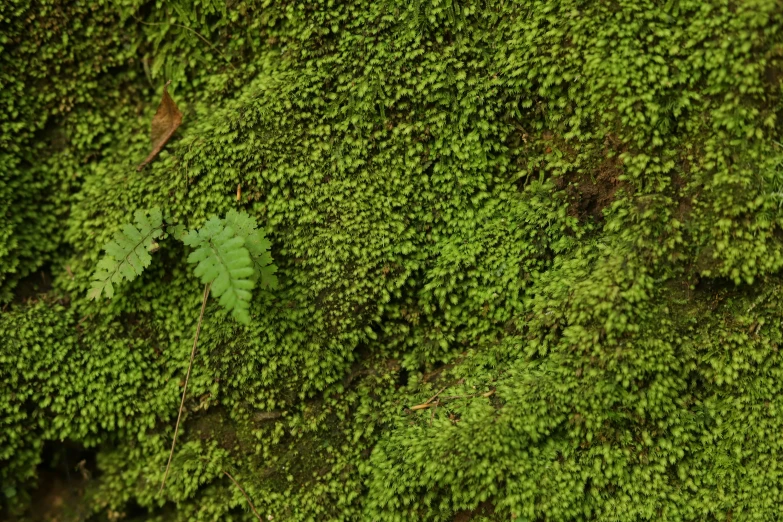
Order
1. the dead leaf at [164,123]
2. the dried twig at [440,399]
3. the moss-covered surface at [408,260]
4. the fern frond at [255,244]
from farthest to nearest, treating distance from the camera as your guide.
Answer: the dead leaf at [164,123] → the fern frond at [255,244] → the dried twig at [440,399] → the moss-covered surface at [408,260]

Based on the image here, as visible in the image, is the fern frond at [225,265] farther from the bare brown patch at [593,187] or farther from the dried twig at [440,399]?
the bare brown patch at [593,187]

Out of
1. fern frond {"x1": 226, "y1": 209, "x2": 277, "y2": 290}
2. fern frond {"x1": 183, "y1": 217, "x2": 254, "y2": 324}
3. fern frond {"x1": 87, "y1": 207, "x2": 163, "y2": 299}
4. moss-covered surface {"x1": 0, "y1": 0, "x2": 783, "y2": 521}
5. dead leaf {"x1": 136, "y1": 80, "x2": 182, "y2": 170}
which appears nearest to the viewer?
moss-covered surface {"x1": 0, "y1": 0, "x2": 783, "y2": 521}

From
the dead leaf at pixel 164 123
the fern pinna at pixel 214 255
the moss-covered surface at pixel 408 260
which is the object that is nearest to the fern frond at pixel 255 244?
the fern pinna at pixel 214 255

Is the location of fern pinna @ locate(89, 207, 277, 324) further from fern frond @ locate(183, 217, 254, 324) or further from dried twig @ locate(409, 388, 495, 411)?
dried twig @ locate(409, 388, 495, 411)

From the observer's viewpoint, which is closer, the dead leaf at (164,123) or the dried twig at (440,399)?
the dried twig at (440,399)

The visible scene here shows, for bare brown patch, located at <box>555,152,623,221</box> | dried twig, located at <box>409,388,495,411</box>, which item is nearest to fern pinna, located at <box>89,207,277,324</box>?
dried twig, located at <box>409,388,495,411</box>

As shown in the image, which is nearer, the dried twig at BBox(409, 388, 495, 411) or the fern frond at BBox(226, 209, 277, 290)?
the dried twig at BBox(409, 388, 495, 411)

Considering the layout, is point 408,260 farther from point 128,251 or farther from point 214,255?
point 128,251

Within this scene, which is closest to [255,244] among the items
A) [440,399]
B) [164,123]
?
[164,123]

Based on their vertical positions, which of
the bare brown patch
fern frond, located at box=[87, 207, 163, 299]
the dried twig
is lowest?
the dried twig
